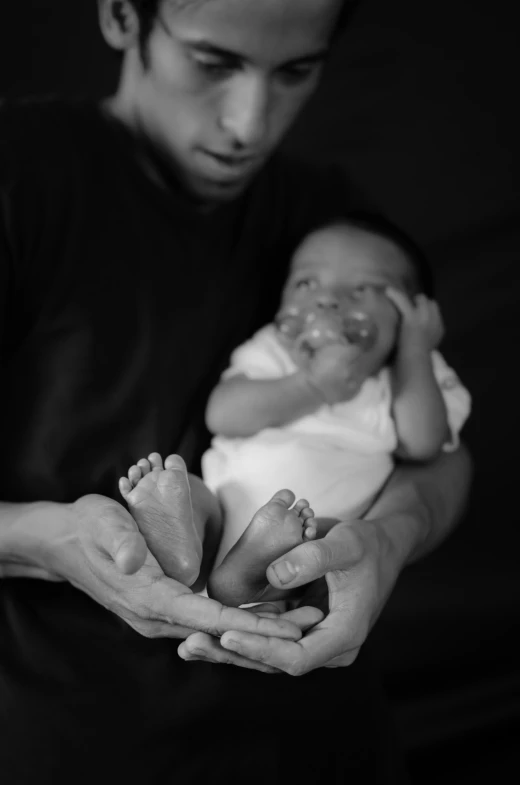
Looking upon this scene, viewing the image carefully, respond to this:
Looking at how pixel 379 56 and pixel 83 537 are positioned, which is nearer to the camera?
pixel 83 537

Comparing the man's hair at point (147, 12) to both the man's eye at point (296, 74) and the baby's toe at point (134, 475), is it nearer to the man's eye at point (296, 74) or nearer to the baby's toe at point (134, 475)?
the man's eye at point (296, 74)

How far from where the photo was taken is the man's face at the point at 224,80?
706 millimetres

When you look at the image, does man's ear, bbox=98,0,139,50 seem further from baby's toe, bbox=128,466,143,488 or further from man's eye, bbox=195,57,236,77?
baby's toe, bbox=128,466,143,488

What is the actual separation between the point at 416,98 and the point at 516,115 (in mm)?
141

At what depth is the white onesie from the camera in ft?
2.58

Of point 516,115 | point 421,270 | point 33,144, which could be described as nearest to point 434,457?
point 421,270

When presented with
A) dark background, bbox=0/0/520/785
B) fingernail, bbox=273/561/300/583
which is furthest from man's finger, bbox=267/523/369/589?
dark background, bbox=0/0/520/785

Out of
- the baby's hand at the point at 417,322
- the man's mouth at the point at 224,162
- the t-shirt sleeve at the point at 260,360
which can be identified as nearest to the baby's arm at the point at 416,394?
the baby's hand at the point at 417,322

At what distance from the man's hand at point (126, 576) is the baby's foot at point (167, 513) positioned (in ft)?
0.05

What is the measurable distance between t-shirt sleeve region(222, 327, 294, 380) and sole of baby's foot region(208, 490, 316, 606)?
0.20m

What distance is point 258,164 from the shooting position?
2.67ft

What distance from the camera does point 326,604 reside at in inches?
28.1

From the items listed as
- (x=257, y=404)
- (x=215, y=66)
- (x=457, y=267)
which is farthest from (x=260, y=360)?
(x=457, y=267)

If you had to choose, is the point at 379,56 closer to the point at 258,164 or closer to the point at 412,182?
the point at 412,182
